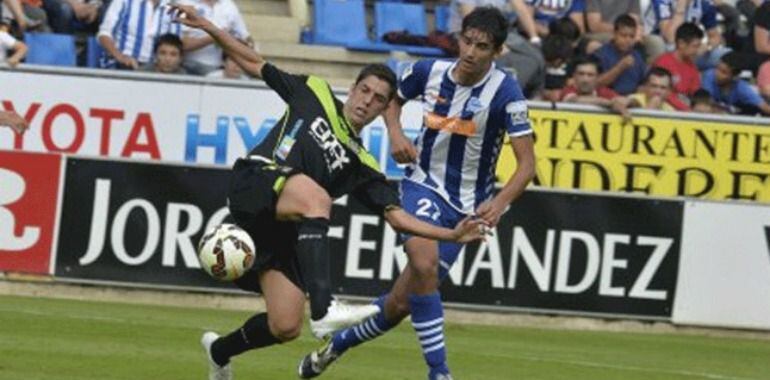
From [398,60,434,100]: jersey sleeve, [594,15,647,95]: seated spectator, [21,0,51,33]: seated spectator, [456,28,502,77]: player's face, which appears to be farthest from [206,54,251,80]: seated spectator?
[456,28,502,77]: player's face

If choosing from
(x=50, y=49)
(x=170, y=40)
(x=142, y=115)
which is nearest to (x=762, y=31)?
(x=170, y=40)

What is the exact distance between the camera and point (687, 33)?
2142 cm

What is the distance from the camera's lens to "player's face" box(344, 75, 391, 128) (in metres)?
11.6

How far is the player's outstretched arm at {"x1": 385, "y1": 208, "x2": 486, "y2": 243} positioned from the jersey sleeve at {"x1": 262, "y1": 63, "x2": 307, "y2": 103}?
2.61 ft

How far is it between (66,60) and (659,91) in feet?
17.5

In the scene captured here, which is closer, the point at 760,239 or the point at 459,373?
the point at 459,373

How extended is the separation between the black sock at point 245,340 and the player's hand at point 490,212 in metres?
1.24

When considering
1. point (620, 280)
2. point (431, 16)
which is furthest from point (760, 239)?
point (431, 16)

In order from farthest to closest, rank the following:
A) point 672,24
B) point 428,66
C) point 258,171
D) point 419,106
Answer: point 672,24 < point 419,106 < point 428,66 < point 258,171

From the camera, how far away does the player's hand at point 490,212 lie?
11.5m

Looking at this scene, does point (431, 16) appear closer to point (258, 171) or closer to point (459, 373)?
point (459, 373)

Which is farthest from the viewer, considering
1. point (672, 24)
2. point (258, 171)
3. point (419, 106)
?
point (672, 24)

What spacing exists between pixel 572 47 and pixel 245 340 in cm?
1023

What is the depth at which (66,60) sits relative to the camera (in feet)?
65.9
